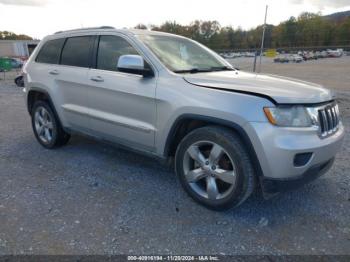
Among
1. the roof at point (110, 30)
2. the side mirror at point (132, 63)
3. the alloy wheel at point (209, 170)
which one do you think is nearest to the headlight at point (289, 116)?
the alloy wheel at point (209, 170)

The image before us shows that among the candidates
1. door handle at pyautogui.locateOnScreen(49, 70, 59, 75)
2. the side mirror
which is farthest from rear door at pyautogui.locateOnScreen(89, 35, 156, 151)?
door handle at pyautogui.locateOnScreen(49, 70, 59, 75)

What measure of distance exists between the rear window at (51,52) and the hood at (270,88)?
7.77ft

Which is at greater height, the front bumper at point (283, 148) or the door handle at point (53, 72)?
the door handle at point (53, 72)

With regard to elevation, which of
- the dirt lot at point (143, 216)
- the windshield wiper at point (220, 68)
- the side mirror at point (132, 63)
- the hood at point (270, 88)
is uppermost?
the side mirror at point (132, 63)

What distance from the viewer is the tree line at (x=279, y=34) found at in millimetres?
97375

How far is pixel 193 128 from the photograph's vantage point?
3.12 metres

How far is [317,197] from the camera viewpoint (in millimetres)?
3250

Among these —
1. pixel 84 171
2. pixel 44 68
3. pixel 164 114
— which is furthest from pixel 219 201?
pixel 44 68

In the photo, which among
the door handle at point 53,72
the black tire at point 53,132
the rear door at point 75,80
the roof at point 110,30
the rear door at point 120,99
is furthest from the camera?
the black tire at point 53,132

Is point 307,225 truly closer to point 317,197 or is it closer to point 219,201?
point 317,197

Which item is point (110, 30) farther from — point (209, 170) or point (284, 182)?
point (284, 182)

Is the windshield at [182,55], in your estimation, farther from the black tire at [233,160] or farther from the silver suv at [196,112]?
the black tire at [233,160]

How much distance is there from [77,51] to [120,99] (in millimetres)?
1223

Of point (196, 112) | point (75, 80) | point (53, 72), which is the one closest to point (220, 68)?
point (196, 112)
